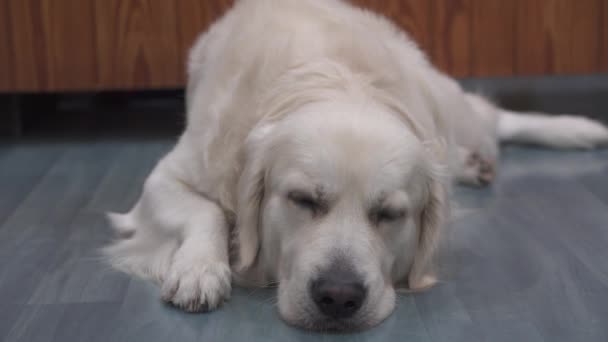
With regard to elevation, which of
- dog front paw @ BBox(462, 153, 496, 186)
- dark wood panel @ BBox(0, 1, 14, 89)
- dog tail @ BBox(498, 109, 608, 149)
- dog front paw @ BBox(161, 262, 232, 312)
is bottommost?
dog tail @ BBox(498, 109, 608, 149)

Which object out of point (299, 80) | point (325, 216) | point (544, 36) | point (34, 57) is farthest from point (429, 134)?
point (34, 57)

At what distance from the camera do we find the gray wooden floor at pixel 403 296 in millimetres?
1893

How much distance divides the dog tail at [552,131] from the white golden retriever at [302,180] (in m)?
0.87

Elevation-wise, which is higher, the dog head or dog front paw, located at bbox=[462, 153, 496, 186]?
the dog head

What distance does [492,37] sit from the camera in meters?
3.47

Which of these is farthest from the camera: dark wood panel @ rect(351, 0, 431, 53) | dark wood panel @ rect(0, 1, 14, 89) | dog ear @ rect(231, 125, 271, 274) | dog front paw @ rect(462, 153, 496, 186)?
dark wood panel @ rect(351, 0, 431, 53)

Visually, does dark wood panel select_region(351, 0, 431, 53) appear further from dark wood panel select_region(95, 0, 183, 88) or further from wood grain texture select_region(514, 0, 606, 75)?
dark wood panel select_region(95, 0, 183, 88)

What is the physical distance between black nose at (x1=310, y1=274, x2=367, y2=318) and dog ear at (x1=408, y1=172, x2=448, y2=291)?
333mm

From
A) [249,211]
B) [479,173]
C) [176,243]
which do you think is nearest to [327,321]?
[249,211]

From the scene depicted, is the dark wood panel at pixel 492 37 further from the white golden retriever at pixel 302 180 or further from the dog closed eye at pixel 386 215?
the dog closed eye at pixel 386 215

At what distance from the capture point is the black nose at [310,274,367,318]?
5.96 ft

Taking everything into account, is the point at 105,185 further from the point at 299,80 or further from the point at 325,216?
the point at 325,216

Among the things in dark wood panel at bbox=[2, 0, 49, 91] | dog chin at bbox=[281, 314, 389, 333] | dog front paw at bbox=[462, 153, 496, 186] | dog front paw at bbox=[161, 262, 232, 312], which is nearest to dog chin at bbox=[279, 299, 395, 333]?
dog chin at bbox=[281, 314, 389, 333]

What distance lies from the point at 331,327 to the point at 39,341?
0.58 metres
